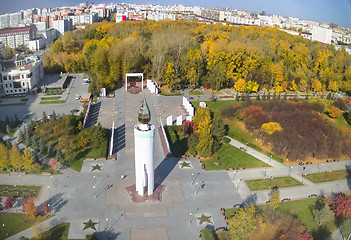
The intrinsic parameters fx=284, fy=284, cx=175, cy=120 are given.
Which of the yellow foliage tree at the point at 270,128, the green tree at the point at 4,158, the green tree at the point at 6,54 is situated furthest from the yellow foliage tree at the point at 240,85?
the green tree at the point at 6,54

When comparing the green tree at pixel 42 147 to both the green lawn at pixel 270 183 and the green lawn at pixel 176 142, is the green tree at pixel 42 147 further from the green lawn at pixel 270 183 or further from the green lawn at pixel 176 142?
the green lawn at pixel 270 183

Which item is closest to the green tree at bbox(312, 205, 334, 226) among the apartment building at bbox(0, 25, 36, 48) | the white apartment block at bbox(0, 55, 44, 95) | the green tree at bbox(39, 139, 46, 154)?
the green tree at bbox(39, 139, 46, 154)

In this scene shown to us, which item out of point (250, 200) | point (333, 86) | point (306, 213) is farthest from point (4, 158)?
point (333, 86)

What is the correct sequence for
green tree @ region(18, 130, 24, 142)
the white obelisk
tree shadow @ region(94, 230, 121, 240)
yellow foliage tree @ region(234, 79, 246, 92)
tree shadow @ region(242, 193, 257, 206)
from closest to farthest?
1. tree shadow @ region(94, 230, 121, 240)
2. the white obelisk
3. tree shadow @ region(242, 193, 257, 206)
4. green tree @ region(18, 130, 24, 142)
5. yellow foliage tree @ region(234, 79, 246, 92)

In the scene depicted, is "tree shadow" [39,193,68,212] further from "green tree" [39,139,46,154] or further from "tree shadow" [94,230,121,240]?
"green tree" [39,139,46,154]

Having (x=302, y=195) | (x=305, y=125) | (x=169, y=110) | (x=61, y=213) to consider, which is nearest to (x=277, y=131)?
(x=305, y=125)

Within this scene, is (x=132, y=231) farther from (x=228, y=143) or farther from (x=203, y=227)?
(x=228, y=143)
